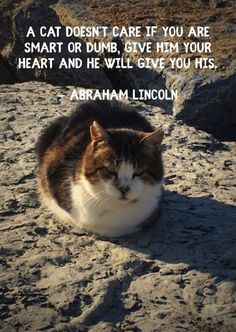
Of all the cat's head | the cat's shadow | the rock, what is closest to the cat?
the cat's head

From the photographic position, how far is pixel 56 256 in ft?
11.9

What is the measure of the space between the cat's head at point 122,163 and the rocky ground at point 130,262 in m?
0.32

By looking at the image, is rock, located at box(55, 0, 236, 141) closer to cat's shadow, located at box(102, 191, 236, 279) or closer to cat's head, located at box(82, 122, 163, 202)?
cat's shadow, located at box(102, 191, 236, 279)

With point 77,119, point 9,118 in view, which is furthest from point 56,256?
point 9,118

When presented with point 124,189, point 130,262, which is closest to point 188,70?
point 124,189

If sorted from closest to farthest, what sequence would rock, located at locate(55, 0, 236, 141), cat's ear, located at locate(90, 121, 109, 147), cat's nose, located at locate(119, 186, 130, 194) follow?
cat's nose, located at locate(119, 186, 130, 194) → cat's ear, located at locate(90, 121, 109, 147) → rock, located at locate(55, 0, 236, 141)

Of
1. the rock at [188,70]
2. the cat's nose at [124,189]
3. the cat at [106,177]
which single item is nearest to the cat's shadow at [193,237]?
the cat at [106,177]

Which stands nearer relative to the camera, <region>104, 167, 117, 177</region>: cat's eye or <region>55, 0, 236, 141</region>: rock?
<region>104, 167, 117, 177</region>: cat's eye

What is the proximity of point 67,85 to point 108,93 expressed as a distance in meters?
0.49

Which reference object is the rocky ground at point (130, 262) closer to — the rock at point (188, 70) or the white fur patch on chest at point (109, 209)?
the white fur patch on chest at point (109, 209)

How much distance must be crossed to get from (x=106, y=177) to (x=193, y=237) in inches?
23.3

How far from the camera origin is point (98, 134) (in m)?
3.67

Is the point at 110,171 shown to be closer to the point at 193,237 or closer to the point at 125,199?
the point at 125,199

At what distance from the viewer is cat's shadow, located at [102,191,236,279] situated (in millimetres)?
3604
